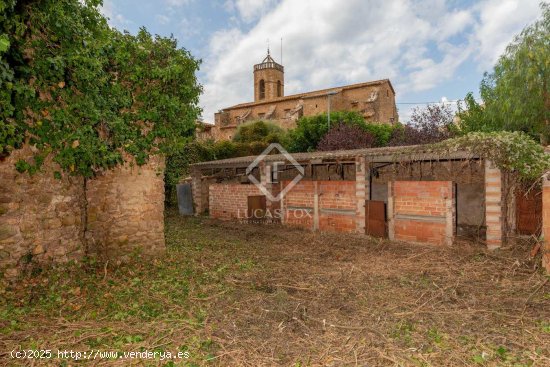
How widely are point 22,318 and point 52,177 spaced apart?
2.10 meters

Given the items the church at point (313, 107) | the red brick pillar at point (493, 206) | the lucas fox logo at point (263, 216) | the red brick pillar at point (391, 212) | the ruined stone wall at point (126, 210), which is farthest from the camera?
the church at point (313, 107)

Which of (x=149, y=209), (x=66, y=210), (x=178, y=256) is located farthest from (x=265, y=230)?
(x=66, y=210)

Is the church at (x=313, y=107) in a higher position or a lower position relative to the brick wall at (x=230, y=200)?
higher

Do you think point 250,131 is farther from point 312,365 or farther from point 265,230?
point 312,365

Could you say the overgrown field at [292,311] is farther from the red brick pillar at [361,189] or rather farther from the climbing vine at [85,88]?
the red brick pillar at [361,189]

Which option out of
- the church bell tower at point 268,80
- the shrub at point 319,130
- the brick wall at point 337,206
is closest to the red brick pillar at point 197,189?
the brick wall at point 337,206

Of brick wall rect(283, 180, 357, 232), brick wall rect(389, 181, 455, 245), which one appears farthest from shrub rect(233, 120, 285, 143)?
brick wall rect(389, 181, 455, 245)

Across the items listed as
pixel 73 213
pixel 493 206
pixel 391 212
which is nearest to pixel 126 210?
pixel 73 213

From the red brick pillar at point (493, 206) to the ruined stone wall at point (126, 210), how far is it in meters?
7.17

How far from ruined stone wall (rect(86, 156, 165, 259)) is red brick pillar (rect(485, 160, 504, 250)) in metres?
7.17

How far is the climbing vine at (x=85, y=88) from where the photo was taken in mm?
4473

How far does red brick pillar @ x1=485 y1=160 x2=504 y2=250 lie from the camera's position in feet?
24.4

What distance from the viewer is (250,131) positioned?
26797mm

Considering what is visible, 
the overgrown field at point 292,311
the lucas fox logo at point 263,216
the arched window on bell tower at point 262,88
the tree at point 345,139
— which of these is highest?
the arched window on bell tower at point 262,88
